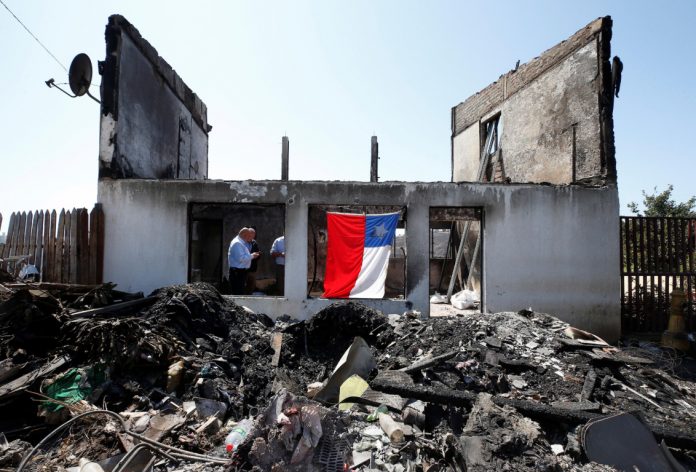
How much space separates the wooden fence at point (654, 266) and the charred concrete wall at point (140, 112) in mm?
10602

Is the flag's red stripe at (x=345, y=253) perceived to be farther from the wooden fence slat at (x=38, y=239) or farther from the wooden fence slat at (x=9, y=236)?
the wooden fence slat at (x=9, y=236)

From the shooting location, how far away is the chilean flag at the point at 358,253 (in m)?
7.75

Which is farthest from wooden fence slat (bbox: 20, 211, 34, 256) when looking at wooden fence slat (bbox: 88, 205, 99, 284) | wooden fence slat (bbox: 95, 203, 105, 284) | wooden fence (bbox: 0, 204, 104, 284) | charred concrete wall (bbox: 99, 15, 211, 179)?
charred concrete wall (bbox: 99, 15, 211, 179)

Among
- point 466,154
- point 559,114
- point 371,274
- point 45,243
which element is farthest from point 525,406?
point 466,154

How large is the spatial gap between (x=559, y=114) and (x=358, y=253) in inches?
247

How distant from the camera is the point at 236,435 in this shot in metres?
3.86

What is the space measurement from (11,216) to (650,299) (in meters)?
13.0

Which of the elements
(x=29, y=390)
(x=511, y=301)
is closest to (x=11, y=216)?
(x=29, y=390)

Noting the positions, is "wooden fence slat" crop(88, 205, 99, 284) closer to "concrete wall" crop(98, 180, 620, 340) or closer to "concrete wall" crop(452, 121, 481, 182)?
"concrete wall" crop(98, 180, 620, 340)

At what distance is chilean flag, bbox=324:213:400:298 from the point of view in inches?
305

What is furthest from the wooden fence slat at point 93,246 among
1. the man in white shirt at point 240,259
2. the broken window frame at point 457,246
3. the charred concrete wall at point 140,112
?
the broken window frame at point 457,246

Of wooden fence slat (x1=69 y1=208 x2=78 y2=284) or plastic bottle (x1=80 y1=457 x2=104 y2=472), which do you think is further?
wooden fence slat (x1=69 y1=208 x2=78 y2=284)

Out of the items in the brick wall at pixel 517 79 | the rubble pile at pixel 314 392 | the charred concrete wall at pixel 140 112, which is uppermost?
the brick wall at pixel 517 79

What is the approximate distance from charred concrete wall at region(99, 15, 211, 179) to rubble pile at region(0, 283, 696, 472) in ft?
11.2
